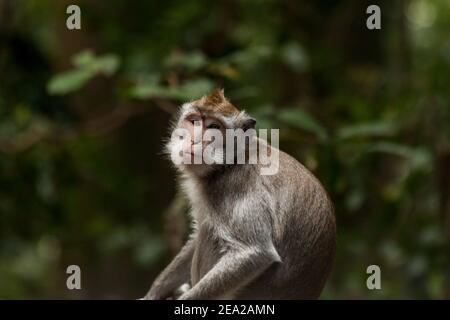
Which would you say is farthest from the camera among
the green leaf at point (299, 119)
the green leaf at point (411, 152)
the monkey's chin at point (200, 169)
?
the green leaf at point (411, 152)

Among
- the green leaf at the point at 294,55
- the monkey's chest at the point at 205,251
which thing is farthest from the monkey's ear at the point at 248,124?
the green leaf at the point at 294,55

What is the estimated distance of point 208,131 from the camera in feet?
16.2

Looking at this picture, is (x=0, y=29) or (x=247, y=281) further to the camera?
(x=0, y=29)

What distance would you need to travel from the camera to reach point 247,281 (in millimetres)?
4902

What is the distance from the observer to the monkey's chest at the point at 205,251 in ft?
16.6

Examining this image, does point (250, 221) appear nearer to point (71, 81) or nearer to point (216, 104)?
point (216, 104)

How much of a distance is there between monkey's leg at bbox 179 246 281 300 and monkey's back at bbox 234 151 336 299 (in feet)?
0.42

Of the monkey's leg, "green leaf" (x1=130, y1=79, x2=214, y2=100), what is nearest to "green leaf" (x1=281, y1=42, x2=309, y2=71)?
"green leaf" (x1=130, y1=79, x2=214, y2=100)

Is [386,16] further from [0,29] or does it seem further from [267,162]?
[267,162]

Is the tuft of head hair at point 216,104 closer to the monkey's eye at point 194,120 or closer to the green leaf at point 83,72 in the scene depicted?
the monkey's eye at point 194,120

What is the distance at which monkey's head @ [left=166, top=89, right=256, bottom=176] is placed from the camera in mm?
4949

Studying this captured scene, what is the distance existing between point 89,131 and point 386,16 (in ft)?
16.8
